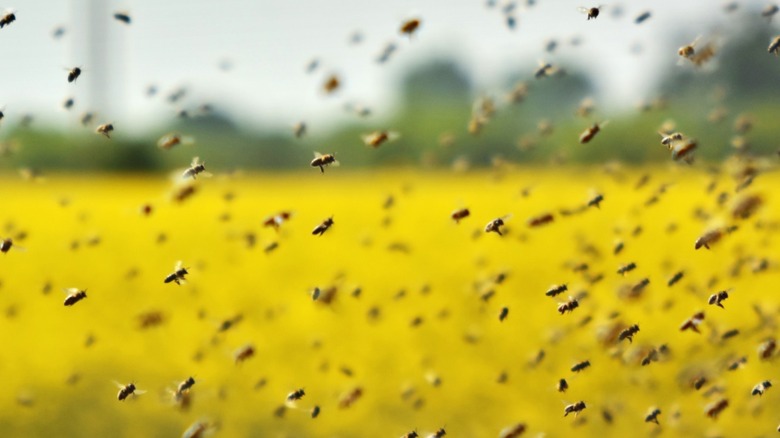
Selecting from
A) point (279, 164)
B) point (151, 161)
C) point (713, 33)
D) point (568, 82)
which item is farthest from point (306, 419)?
point (568, 82)

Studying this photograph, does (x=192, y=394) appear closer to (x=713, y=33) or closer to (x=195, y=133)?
(x=713, y=33)

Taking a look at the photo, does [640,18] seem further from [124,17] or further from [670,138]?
[124,17]

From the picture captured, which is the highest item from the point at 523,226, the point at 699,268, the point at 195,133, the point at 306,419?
the point at 195,133

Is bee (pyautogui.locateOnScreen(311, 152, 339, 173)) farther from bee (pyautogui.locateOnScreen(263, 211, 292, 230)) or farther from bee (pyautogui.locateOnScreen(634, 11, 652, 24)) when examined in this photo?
bee (pyautogui.locateOnScreen(634, 11, 652, 24))

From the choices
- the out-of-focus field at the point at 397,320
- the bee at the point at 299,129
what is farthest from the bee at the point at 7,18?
the out-of-focus field at the point at 397,320

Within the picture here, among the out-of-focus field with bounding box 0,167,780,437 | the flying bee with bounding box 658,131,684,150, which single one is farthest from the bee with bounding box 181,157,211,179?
the out-of-focus field with bounding box 0,167,780,437
